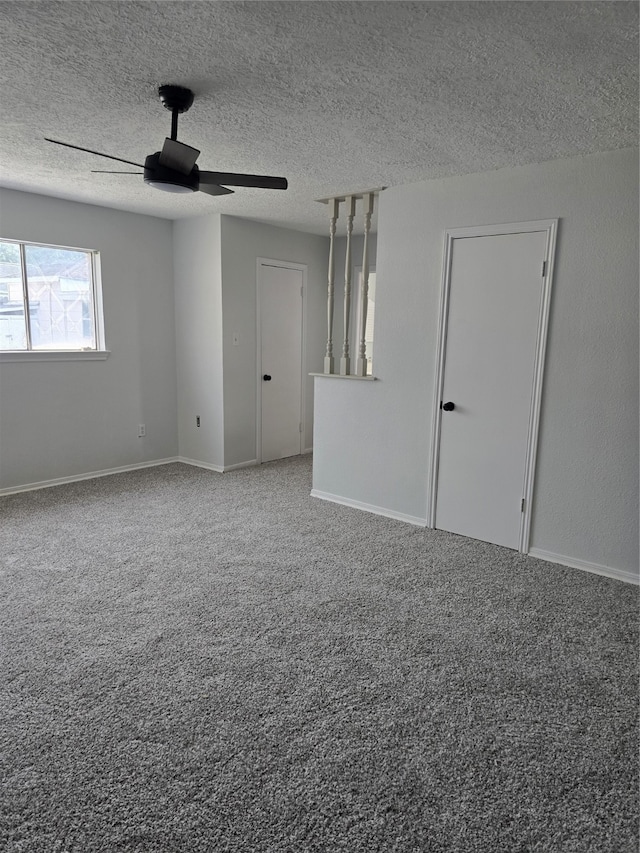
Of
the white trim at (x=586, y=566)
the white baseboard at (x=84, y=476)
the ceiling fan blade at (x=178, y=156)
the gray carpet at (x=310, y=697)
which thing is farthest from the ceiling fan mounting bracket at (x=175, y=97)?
the white baseboard at (x=84, y=476)

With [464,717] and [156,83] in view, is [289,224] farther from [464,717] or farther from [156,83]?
[464,717]

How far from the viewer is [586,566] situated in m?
3.23

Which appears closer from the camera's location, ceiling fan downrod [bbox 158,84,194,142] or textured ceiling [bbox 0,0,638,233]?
textured ceiling [bbox 0,0,638,233]

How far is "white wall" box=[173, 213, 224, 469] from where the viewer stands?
5066mm

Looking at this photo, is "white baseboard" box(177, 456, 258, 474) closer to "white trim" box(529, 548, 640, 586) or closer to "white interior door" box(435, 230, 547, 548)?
"white interior door" box(435, 230, 547, 548)

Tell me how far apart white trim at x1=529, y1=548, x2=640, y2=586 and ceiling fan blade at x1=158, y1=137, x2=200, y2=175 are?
2885 mm

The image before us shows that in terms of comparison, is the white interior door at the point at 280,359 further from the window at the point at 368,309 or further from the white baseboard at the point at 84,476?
the white baseboard at the point at 84,476

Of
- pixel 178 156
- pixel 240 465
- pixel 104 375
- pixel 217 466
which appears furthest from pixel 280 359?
pixel 178 156

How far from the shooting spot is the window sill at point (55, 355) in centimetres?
434

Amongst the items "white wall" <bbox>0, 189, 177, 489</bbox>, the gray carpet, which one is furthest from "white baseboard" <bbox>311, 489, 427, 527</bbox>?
"white wall" <bbox>0, 189, 177, 489</bbox>

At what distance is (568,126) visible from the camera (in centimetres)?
259

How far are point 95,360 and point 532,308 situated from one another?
3625mm

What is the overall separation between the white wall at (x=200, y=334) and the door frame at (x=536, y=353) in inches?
88.4

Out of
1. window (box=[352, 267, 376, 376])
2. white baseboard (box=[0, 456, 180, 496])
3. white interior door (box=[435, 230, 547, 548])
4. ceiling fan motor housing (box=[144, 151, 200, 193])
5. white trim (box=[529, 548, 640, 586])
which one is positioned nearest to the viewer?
ceiling fan motor housing (box=[144, 151, 200, 193])
